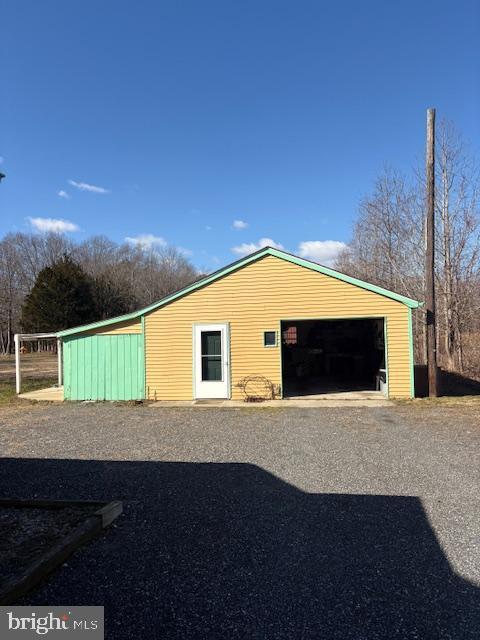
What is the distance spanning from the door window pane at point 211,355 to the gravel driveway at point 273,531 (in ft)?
14.7

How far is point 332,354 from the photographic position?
60.8 feet

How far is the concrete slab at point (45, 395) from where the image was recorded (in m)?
12.9

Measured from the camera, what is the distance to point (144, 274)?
46.4 m

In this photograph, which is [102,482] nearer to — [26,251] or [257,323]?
[257,323]

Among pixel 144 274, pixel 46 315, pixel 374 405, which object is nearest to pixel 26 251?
pixel 144 274

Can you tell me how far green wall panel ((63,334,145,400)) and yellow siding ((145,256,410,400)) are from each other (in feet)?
1.30

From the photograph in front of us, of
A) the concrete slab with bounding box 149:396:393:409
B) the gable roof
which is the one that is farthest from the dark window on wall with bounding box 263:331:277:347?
the gable roof

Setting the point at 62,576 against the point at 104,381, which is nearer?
the point at 62,576

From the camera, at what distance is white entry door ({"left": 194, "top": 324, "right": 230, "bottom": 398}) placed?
474 inches

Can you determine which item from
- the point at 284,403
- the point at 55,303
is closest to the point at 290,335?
the point at 284,403

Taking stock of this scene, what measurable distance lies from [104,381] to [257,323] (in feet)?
15.5

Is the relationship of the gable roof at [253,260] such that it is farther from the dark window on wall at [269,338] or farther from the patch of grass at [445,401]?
the patch of grass at [445,401]

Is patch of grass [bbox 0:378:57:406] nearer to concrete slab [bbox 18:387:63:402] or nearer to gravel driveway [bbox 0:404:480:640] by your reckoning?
concrete slab [bbox 18:387:63:402]

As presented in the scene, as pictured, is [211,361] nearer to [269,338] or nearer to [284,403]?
[269,338]
